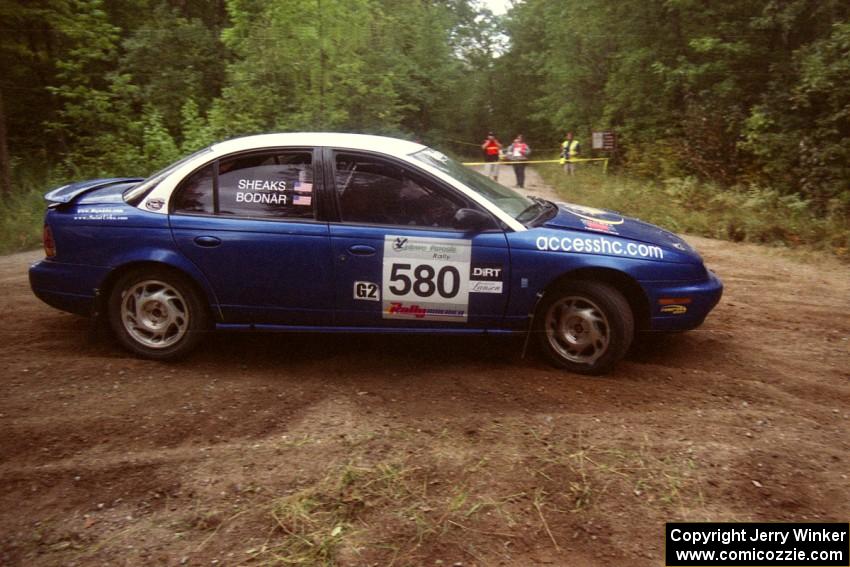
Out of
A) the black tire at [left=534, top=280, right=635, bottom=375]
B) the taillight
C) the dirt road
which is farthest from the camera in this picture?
the taillight

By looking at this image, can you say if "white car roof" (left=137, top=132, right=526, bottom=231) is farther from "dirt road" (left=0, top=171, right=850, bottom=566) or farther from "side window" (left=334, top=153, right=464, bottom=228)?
"dirt road" (left=0, top=171, right=850, bottom=566)

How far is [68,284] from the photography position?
532 cm

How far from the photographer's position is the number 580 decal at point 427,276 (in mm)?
5012

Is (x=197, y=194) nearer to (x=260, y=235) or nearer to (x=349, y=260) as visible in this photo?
(x=260, y=235)

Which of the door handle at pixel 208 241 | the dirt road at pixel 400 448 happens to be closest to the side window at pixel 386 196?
the door handle at pixel 208 241

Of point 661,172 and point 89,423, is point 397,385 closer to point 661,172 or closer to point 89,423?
point 89,423

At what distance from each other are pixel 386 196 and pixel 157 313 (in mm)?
1957

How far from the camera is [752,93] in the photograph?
733 inches

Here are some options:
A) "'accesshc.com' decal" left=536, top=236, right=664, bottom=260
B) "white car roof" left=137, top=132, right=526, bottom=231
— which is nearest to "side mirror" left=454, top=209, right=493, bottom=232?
"white car roof" left=137, top=132, right=526, bottom=231

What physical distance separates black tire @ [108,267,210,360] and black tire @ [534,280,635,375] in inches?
101

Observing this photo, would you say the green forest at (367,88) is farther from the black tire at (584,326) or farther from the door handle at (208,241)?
the door handle at (208,241)

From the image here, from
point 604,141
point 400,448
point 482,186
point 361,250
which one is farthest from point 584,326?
point 604,141

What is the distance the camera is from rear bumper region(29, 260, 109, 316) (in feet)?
17.3

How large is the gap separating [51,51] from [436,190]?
20.1 meters
